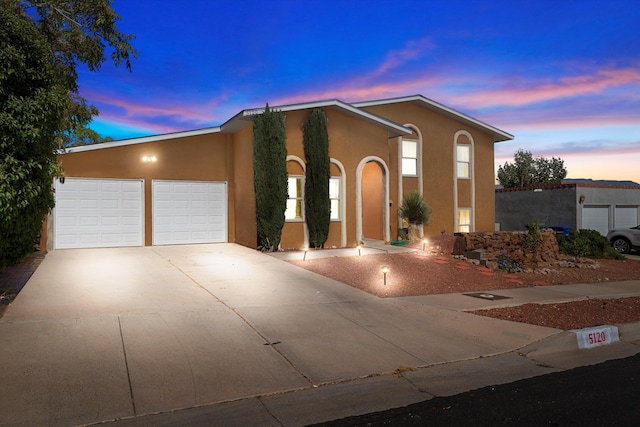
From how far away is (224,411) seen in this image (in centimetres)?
418

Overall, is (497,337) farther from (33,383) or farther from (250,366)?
(33,383)

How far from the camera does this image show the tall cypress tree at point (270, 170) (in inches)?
558

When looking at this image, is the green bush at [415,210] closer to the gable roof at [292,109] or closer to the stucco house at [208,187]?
the stucco house at [208,187]

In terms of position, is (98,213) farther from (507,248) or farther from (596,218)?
(596,218)

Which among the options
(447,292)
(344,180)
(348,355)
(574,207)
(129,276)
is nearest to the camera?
(348,355)

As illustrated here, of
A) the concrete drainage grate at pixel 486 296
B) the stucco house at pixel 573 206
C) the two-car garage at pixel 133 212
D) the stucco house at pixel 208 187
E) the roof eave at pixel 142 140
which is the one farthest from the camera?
the stucco house at pixel 573 206

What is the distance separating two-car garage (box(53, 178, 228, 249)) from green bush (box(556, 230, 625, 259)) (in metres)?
12.3

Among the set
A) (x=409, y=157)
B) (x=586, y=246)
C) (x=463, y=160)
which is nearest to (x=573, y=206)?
(x=463, y=160)

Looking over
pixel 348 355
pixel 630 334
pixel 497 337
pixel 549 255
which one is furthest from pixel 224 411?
pixel 549 255

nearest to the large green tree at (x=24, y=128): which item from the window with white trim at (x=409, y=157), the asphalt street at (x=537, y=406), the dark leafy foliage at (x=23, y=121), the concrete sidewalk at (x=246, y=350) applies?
the dark leafy foliage at (x=23, y=121)

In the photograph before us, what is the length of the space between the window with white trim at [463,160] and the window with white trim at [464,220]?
1.67 metres

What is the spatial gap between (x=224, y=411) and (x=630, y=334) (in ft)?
20.3

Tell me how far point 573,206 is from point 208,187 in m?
19.2

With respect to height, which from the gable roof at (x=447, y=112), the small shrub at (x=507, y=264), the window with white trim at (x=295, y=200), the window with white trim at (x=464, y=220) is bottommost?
the small shrub at (x=507, y=264)
